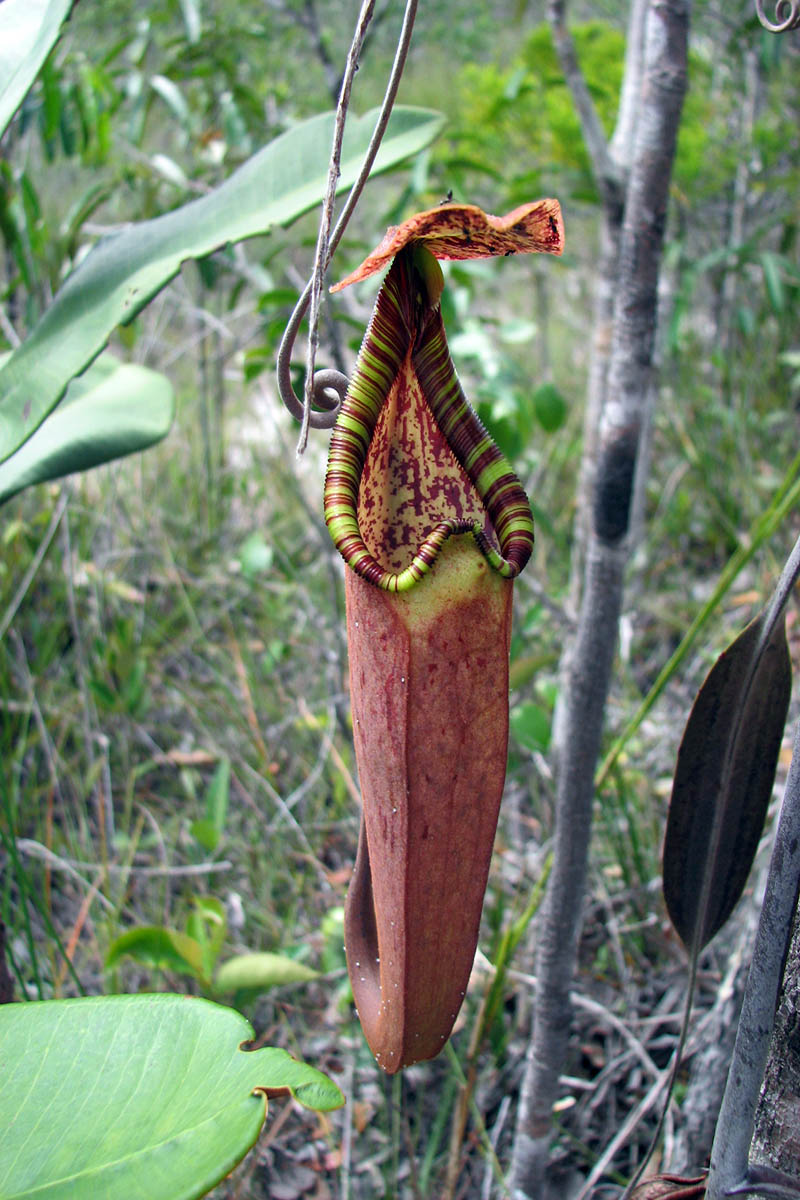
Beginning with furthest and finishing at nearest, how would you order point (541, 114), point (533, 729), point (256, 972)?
point (541, 114)
point (533, 729)
point (256, 972)

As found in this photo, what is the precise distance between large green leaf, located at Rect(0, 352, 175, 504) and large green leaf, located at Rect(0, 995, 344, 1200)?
0.61 meters

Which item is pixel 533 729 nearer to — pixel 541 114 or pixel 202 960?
pixel 202 960

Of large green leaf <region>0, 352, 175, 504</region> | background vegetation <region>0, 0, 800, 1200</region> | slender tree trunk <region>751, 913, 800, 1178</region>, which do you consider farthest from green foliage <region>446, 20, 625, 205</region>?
slender tree trunk <region>751, 913, 800, 1178</region>

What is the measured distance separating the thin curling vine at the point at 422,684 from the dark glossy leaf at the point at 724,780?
20 centimetres

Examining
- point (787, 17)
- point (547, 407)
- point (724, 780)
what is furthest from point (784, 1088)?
point (547, 407)

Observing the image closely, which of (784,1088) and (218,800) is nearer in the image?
(784,1088)

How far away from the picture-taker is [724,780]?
2.41 ft

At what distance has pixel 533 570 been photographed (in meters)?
2.59

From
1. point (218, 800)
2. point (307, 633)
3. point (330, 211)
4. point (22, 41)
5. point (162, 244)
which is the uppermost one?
point (22, 41)

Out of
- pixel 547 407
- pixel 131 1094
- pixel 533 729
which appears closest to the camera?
pixel 131 1094

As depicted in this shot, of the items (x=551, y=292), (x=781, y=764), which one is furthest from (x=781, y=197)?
(x=781, y=764)

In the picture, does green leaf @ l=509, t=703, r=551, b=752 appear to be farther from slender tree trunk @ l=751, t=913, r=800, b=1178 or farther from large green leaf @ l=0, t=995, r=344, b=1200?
large green leaf @ l=0, t=995, r=344, b=1200

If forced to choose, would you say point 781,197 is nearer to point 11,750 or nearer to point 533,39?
point 533,39

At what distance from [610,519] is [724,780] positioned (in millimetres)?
313
